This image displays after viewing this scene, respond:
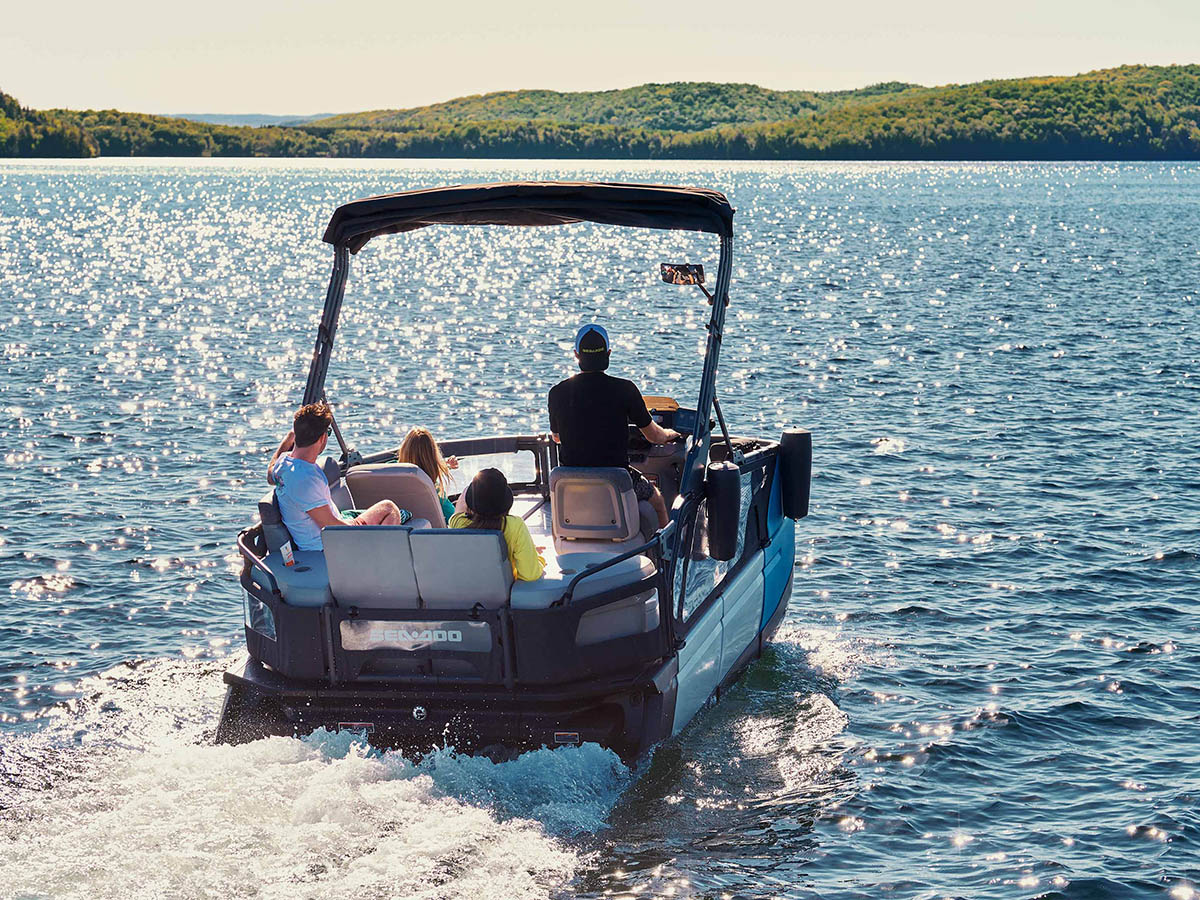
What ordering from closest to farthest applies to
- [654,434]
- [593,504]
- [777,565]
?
[593,504] < [654,434] < [777,565]

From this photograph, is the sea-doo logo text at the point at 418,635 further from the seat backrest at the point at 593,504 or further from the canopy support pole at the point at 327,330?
the canopy support pole at the point at 327,330

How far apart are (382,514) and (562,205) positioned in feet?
7.13

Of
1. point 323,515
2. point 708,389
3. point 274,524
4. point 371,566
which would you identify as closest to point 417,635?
point 371,566

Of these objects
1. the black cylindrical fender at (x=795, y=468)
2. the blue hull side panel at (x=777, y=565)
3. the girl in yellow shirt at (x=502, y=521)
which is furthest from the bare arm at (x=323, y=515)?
the black cylindrical fender at (x=795, y=468)

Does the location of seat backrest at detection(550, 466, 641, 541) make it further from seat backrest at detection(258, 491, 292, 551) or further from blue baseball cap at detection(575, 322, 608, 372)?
seat backrest at detection(258, 491, 292, 551)

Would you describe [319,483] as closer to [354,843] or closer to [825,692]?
[354,843]

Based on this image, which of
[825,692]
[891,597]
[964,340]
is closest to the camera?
[825,692]

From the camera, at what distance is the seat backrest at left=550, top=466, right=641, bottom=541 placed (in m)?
8.99

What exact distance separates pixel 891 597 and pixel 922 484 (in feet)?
15.3

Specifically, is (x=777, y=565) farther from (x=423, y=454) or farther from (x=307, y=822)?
(x=307, y=822)

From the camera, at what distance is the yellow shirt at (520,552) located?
8172mm

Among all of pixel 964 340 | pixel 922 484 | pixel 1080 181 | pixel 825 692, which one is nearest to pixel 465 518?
pixel 825 692

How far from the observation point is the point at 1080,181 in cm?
15062

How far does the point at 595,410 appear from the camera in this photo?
9086 millimetres
